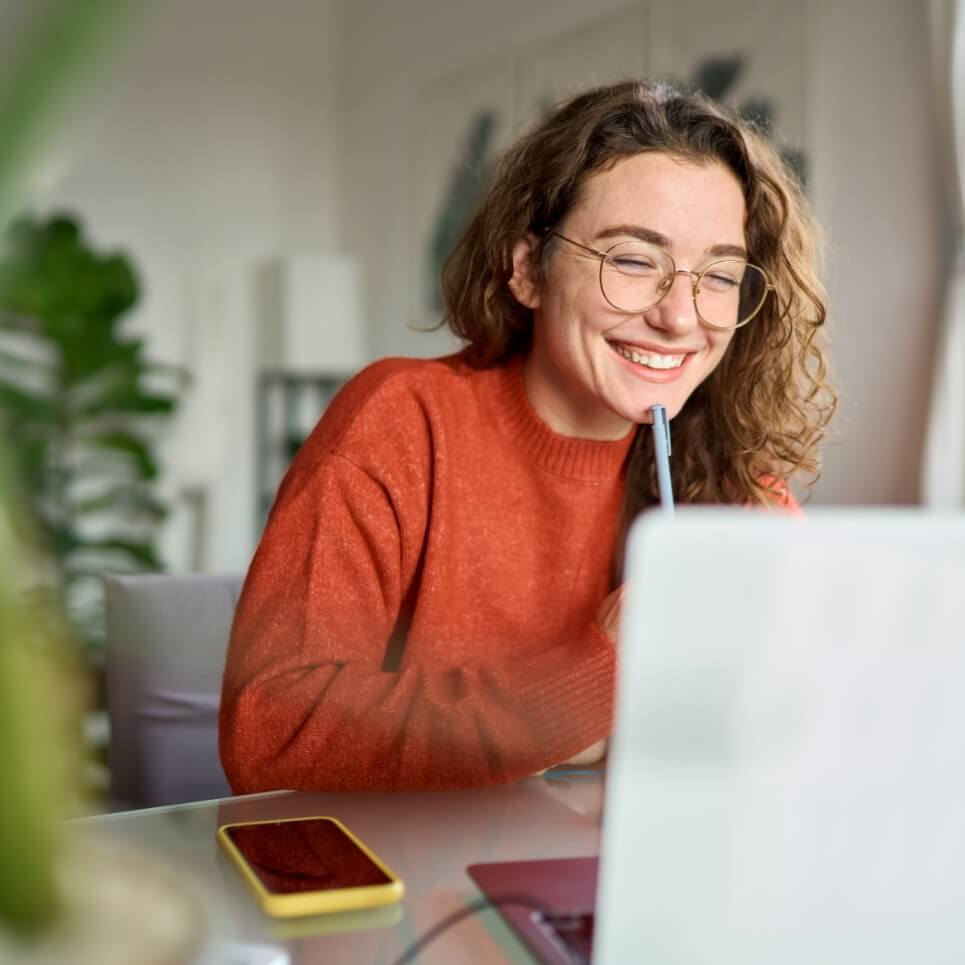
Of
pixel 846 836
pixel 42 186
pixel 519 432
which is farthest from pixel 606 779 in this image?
pixel 42 186

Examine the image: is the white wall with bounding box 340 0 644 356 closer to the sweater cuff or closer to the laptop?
the sweater cuff

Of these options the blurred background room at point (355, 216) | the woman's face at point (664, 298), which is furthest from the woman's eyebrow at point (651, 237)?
the blurred background room at point (355, 216)

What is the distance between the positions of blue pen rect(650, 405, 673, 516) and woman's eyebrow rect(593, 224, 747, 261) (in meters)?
0.18

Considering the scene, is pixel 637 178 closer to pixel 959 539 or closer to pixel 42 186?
pixel 959 539

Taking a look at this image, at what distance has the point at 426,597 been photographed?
1.30m

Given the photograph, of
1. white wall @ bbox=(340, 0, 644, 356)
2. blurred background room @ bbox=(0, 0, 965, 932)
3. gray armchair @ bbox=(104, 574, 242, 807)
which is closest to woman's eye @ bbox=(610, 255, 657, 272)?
gray armchair @ bbox=(104, 574, 242, 807)

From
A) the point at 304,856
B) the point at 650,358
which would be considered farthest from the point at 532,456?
the point at 304,856

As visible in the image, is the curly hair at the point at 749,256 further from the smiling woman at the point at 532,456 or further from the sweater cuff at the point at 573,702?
the sweater cuff at the point at 573,702

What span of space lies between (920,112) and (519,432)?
5.28ft

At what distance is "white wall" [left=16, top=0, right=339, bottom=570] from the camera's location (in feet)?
14.4

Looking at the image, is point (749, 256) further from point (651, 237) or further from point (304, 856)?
point (304, 856)

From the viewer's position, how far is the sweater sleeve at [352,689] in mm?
1061

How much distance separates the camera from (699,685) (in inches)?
15.0

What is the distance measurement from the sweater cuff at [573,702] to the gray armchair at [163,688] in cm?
52
